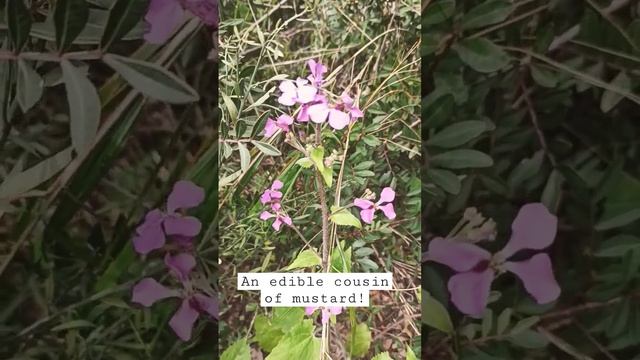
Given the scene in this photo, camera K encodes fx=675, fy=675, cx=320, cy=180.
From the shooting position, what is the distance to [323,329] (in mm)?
716

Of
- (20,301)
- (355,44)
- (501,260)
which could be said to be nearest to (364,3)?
(355,44)

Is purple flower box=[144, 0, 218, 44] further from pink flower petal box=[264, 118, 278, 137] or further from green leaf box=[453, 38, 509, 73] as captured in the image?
green leaf box=[453, 38, 509, 73]

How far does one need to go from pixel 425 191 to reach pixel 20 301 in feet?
1.59

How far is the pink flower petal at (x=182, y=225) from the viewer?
0.78 metres

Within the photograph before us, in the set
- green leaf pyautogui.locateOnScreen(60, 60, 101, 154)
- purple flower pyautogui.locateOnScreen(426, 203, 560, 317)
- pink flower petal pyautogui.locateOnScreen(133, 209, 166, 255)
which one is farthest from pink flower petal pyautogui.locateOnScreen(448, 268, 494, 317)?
green leaf pyautogui.locateOnScreen(60, 60, 101, 154)

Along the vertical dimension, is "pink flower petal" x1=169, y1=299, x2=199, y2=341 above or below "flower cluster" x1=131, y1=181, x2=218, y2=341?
below

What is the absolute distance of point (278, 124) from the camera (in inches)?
28.1

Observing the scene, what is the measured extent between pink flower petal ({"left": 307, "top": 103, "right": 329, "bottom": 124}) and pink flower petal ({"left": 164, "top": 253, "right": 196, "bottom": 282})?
0.72 feet

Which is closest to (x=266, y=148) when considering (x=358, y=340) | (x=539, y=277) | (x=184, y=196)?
(x=184, y=196)

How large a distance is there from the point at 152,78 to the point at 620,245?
571 millimetres

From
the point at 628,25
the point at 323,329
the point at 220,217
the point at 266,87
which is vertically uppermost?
the point at 628,25

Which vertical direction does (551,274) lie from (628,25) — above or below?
below

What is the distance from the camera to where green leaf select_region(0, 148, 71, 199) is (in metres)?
0.78

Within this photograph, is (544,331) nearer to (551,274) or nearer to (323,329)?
(551,274)
